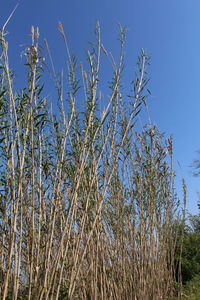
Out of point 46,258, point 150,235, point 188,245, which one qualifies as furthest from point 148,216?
point 188,245

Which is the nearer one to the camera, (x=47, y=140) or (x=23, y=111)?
(x=23, y=111)

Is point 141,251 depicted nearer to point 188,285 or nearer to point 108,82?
point 108,82

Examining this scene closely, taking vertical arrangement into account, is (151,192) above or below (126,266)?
above

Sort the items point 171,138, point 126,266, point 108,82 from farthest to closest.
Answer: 1. point 171,138
2. point 126,266
3. point 108,82

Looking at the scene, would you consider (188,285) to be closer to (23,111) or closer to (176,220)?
(176,220)

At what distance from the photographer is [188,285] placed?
18.8ft

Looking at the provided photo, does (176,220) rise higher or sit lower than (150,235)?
higher

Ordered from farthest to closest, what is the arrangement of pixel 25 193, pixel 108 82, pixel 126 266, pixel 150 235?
pixel 150 235 → pixel 126 266 → pixel 108 82 → pixel 25 193

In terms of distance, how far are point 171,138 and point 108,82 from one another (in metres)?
1.87

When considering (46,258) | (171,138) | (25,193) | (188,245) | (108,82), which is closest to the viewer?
(46,258)

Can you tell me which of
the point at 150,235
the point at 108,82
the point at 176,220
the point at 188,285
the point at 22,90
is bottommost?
the point at 188,285

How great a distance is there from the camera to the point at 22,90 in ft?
7.52

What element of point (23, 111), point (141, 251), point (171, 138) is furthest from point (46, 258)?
point (171, 138)

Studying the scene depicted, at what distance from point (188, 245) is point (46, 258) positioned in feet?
19.3
